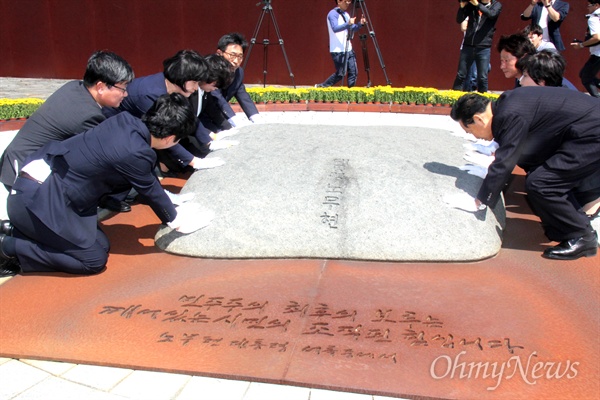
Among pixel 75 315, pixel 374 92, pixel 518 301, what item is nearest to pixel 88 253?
pixel 75 315

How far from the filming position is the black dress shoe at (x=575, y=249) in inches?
152

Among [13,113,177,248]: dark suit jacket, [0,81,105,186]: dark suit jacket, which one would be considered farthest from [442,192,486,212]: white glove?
[0,81,105,186]: dark suit jacket

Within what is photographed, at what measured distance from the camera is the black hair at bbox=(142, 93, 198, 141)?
362cm

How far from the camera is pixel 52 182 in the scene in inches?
140

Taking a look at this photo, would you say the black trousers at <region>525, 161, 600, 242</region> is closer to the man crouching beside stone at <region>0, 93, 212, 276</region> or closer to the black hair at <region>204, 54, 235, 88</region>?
the man crouching beside stone at <region>0, 93, 212, 276</region>

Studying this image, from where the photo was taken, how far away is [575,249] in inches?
152

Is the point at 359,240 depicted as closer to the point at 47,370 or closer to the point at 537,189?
the point at 537,189

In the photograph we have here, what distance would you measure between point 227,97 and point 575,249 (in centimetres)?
411

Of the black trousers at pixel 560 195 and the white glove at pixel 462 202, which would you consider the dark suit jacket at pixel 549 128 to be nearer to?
the black trousers at pixel 560 195

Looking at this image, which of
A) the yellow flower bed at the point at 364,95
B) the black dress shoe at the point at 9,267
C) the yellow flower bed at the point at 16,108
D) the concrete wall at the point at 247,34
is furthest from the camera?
the concrete wall at the point at 247,34

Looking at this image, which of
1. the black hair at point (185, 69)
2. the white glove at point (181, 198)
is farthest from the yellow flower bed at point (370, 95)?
the white glove at point (181, 198)

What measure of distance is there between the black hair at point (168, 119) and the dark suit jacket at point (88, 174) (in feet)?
0.22

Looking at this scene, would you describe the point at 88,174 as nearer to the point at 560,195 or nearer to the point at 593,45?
the point at 560,195

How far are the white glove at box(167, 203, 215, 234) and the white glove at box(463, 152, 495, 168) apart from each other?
7.40ft
